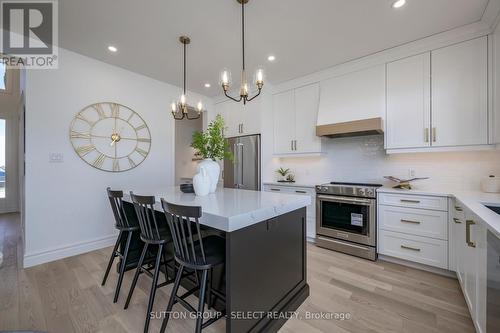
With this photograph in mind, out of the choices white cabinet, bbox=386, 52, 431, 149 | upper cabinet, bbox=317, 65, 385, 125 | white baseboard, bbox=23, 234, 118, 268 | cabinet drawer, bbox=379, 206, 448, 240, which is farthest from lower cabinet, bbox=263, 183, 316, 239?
white baseboard, bbox=23, 234, 118, 268

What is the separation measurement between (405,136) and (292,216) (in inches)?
79.3

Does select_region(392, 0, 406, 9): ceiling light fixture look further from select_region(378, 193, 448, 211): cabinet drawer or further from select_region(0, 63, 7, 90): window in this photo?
select_region(0, 63, 7, 90): window

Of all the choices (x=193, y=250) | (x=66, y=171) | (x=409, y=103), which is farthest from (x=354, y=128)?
(x=66, y=171)

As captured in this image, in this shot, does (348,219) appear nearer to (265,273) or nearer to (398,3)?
(265,273)

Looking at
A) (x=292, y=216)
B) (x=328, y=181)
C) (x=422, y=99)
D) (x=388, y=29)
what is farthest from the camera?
(x=328, y=181)

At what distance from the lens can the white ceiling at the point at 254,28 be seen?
2.04 metres

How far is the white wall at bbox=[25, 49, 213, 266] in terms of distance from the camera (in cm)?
260

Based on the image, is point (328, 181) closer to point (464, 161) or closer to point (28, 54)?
point (464, 161)

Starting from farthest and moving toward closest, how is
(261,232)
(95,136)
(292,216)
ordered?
(95,136) → (292,216) → (261,232)

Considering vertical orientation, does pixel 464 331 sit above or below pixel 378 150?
below

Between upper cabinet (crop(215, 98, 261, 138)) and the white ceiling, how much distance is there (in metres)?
0.90

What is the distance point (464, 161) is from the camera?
2.57m

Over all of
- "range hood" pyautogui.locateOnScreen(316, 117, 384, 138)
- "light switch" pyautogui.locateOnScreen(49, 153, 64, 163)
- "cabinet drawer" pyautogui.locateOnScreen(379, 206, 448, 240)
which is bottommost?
"cabinet drawer" pyautogui.locateOnScreen(379, 206, 448, 240)

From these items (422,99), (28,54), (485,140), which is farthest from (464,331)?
(28,54)
